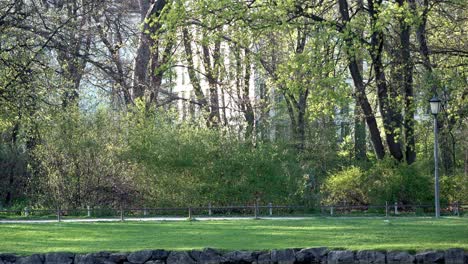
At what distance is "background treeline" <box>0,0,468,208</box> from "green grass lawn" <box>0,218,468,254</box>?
4294 mm

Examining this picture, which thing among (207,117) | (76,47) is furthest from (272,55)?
(76,47)

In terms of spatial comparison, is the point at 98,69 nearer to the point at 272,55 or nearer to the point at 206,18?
the point at 272,55

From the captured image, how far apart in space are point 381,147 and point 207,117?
10.4m

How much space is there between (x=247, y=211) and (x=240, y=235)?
10057 millimetres

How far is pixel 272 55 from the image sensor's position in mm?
42875

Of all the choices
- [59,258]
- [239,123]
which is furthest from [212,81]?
[59,258]

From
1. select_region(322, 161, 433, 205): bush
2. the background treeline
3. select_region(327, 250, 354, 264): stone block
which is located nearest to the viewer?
select_region(327, 250, 354, 264): stone block

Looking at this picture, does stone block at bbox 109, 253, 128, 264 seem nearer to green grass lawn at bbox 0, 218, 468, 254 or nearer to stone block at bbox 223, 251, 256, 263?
green grass lawn at bbox 0, 218, 468, 254

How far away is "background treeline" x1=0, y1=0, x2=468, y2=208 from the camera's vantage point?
28156 mm

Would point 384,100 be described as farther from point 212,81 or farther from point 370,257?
point 212,81

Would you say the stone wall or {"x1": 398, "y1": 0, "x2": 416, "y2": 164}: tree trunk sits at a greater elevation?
{"x1": 398, "y1": 0, "x2": 416, "y2": 164}: tree trunk

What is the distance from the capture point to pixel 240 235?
23.6 meters

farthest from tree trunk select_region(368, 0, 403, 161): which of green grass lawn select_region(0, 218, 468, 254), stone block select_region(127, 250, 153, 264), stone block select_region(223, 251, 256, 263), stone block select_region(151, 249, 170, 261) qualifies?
stone block select_region(127, 250, 153, 264)

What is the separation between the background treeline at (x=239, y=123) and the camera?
28.2 metres
